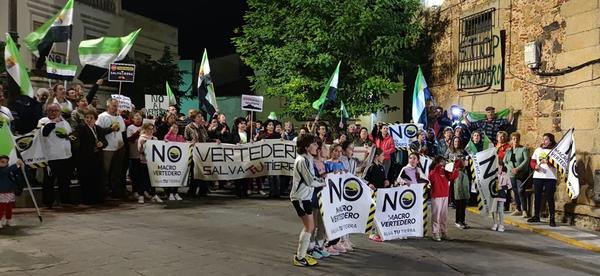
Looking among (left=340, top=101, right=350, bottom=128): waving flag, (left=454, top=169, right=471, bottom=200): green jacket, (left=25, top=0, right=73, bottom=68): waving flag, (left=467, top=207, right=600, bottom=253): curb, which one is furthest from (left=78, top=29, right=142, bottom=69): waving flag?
(left=467, top=207, right=600, bottom=253): curb


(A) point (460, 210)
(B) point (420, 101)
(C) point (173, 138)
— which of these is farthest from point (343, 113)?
(A) point (460, 210)

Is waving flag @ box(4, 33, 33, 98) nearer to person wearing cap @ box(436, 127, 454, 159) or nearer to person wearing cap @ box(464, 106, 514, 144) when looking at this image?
person wearing cap @ box(436, 127, 454, 159)

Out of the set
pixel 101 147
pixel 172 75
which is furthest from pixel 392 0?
pixel 172 75

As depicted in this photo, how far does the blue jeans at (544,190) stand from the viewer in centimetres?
1139

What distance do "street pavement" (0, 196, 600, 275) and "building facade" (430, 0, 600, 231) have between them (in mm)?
2300

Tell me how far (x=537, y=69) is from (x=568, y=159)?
101 inches

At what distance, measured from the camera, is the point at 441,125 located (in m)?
15.3

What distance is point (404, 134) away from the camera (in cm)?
1464

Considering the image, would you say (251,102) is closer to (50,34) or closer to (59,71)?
(59,71)

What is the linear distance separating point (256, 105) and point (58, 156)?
5.43 meters

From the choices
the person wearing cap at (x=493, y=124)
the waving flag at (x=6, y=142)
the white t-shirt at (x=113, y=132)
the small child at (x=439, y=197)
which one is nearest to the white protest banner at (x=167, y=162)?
the white t-shirt at (x=113, y=132)

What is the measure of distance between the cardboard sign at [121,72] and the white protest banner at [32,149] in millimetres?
5627

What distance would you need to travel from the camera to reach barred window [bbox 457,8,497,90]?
14492 millimetres

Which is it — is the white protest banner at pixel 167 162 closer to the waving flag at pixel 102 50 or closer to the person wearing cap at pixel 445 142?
the waving flag at pixel 102 50
